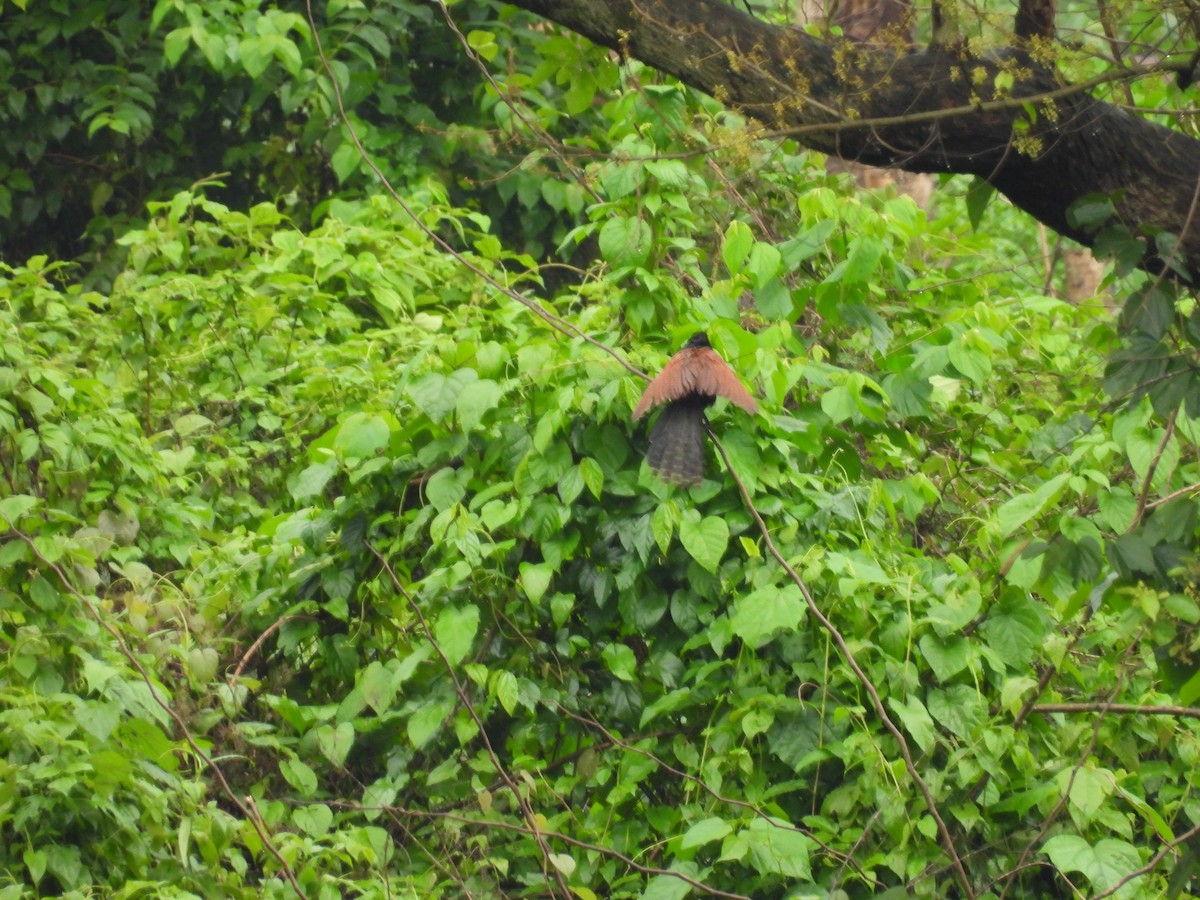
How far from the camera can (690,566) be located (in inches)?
128

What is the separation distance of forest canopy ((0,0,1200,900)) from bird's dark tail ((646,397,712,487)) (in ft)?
0.27

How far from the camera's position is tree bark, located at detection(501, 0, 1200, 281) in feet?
9.40

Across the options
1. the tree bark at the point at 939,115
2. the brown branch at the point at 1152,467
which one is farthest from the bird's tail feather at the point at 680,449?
the brown branch at the point at 1152,467

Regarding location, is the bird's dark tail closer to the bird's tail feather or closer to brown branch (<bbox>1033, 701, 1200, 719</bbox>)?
the bird's tail feather

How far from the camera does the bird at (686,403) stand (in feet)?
9.74

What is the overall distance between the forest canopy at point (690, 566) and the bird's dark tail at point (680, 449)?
0.27 ft

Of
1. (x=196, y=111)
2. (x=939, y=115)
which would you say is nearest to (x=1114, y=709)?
(x=939, y=115)

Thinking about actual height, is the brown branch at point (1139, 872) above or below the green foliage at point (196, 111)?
above

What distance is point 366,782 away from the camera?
3.67 m

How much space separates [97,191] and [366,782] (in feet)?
13.5

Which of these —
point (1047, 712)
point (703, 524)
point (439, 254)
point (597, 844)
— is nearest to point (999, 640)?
point (1047, 712)

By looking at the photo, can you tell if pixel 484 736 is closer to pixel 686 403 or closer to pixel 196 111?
pixel 686 403

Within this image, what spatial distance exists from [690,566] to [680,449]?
31 centimetres

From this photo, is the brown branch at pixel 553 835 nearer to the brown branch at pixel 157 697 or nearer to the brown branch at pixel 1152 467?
the brown branch at pixel 157 697
